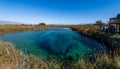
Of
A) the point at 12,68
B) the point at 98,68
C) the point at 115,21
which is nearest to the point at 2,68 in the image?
the point at 12,68

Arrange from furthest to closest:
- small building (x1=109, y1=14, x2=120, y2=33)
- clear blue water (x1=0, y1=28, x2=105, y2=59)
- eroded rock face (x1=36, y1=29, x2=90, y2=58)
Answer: small building (x1=109, y1=14, x2=120, y2=33)
eroded rock face (x1=36, y1=29, x2=90, y2=58)
clear blue water (x1=0, y1=28, x2=105, y2=59)

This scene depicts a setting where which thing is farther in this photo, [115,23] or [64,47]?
[115,23]

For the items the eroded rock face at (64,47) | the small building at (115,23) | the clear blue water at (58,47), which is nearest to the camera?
the clear blue water at (58,47)

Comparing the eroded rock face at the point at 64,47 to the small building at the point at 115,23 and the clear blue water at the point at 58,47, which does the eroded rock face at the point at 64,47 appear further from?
the small building at the point at 115,23

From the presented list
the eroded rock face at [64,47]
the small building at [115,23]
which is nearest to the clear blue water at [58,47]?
the eroded rock face at [64,47]

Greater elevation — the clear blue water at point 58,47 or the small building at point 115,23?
the small building at point 115,23

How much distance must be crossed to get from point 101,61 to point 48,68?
2.63 metres

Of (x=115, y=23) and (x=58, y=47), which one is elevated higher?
(x=115, y=23)

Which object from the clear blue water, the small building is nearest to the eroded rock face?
the clear blue water

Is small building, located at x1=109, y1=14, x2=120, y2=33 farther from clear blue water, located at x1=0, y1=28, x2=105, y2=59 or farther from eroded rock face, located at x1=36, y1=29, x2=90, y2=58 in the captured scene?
eroded rock face, located at x1=36, y1=29, x2=90, y2=58

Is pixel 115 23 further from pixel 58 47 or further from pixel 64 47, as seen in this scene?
pixel 58 47

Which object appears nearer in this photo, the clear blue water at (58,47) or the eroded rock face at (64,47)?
the clear blue water at (58,47)

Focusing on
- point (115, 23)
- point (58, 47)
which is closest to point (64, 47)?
point (58, 47)

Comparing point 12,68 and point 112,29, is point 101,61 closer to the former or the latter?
point 12,68
